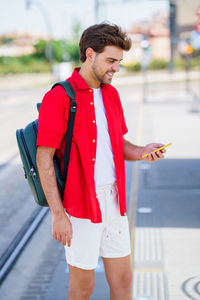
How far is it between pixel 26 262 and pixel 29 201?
198 cm

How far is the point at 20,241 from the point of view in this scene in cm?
434

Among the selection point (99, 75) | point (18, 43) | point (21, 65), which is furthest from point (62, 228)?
Result: point (18, 43)

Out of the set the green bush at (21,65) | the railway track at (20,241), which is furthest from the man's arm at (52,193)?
the green bush at (21,65)

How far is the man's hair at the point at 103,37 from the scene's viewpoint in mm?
2057

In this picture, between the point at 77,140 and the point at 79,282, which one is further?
the point at 79,282

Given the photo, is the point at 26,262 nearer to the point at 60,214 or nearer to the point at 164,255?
the point at 164,255

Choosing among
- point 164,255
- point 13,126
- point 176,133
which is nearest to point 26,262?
point 164,255

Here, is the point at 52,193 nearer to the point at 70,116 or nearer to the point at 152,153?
the point at 70,116

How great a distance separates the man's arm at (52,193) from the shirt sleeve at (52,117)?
0.05 meters

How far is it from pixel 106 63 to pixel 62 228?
0.82m

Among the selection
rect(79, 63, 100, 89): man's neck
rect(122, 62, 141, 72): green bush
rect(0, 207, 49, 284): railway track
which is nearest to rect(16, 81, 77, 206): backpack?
rect(79, 63, 100, 89): man's neck

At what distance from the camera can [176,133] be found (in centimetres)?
1029

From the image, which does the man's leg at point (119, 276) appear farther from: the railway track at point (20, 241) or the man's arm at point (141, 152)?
the railway track at point (20, 241)

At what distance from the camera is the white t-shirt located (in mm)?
2199
